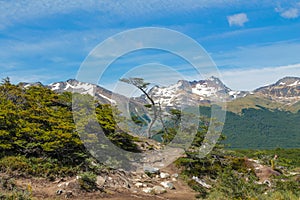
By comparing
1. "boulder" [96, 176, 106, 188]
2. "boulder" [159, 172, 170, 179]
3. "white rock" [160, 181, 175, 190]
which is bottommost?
"white rock" [160, 181, 175, 190]

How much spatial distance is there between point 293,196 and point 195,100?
8.46 metres

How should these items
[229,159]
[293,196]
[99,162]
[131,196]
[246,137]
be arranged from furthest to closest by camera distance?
[246,137] < [229,159] < [99,162] < [131,196] < [293,196]

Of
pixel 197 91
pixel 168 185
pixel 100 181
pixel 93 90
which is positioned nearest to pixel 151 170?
pixel 168 185

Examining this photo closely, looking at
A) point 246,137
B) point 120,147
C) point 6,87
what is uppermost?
point 6,87

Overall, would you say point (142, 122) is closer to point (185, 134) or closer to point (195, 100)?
point (185, 134)

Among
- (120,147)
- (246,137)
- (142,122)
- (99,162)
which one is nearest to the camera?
(99,162)

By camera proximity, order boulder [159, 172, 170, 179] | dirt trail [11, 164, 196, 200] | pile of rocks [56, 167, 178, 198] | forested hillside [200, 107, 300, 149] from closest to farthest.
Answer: dirt trail [11, 164, 196, 200] → pile of rocks [56, 167, 178, 198] → boulder [159, 172, 170, 179] → forested hillside [200, 107, 300, 149]

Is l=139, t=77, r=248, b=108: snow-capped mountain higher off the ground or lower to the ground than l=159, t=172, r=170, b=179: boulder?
higher

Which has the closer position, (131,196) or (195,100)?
(131,196)

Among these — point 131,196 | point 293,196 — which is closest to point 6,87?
point 131,196

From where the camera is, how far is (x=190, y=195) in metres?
15.4

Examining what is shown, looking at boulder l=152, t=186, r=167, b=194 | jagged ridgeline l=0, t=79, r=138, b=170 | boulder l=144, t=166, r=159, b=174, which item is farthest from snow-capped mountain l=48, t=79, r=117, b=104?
boulder l=152, t=186, r=167, b=194

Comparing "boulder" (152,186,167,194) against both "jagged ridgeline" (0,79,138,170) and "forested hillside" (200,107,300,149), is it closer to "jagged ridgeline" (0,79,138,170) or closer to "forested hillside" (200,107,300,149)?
"jagged ridgeline" (0,79,138,170)

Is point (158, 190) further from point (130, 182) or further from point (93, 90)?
point (93, 90)
